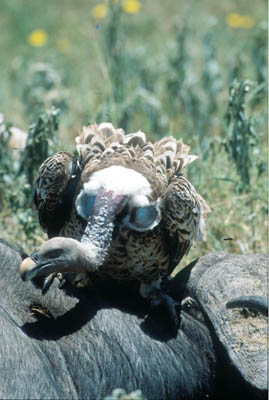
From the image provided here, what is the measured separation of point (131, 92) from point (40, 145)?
253 cm

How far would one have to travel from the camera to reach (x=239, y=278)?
3883 millimetres

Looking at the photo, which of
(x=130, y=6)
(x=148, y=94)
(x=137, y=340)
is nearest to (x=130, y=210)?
(x=137, y=340)

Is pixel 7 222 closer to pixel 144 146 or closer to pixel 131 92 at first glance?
pixel 144 146

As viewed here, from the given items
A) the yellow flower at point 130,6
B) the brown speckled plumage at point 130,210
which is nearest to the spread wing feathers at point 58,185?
the brown speckled plumage at point 130,210

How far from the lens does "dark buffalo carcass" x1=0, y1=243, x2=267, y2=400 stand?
342cm

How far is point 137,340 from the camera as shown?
369 cm

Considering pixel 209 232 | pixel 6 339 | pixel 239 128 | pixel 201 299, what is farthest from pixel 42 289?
pixel 239 128

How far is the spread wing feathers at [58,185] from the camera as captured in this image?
443 centimetres

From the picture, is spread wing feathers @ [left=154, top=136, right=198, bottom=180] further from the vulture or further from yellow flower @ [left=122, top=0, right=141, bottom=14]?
yellow flower @ [left=122, top=0, right=141, bottom=14]

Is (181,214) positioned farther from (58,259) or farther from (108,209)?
(58,259)

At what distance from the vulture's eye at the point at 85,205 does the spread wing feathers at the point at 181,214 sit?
42 cm

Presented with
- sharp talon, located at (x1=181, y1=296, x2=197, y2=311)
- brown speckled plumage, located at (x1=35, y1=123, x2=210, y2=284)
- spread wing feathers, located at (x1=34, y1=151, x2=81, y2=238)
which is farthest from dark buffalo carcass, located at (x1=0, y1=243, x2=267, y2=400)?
spread wing feathers, located at (x1=34, y1=151, x2=81, y2=238)

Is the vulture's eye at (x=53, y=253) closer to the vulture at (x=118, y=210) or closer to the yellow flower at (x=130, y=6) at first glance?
the vulture at (x=118, y=210)

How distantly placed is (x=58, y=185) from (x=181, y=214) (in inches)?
28.8
